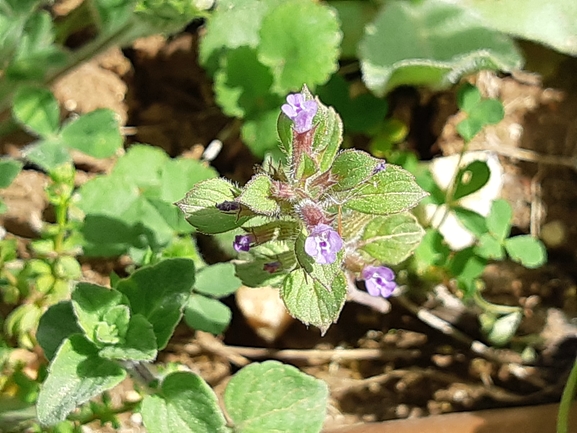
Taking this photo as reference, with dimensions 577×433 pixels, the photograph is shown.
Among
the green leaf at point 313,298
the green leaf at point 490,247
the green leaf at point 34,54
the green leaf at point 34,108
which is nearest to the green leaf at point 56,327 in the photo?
the green leaf at point 313,298

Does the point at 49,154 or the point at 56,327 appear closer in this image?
the point at 56,327

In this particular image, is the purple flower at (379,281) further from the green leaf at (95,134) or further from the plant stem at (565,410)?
the green leaf at (95,134)

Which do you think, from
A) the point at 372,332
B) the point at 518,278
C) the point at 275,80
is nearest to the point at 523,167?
the point at 518,278

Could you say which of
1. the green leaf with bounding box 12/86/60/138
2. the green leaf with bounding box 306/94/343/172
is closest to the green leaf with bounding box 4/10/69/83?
the green leaf with bounding box 12/86/60/138

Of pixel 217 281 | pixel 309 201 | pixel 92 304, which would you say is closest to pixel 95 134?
pixel 217 281

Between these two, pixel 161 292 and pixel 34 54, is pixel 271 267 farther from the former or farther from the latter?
pixel 34 54
